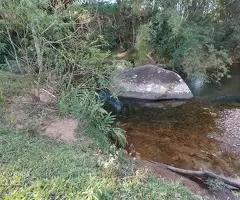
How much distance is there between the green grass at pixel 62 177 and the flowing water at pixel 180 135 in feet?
7.28

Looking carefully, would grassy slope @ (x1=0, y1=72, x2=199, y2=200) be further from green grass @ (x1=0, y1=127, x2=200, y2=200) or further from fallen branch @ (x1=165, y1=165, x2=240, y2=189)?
fallen branch @ (x1=165, y1=165, x2=240, y2=189)

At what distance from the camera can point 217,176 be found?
554cm

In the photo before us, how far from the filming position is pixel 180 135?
770 centimetres

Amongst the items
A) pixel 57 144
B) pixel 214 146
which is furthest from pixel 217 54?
pixel 57 144

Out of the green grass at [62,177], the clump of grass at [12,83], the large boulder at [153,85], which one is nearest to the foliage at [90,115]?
the green grass at [62,177]

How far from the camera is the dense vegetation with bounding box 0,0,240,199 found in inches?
145

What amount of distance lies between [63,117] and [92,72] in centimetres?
158

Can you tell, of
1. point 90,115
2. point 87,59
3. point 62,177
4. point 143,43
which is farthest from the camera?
point 143,43

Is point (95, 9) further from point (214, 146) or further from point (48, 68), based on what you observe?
point (214, 146)

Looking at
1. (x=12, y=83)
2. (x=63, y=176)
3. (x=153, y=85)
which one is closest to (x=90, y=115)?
(x=12, y=83)

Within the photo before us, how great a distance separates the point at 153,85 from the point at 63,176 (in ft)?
24.9

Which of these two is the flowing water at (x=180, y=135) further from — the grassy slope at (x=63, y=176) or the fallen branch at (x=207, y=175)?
the grassy slope at (x=63, y=176)

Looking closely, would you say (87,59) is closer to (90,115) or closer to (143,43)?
(90,115)

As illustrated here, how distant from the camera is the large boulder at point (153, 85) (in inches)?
420
